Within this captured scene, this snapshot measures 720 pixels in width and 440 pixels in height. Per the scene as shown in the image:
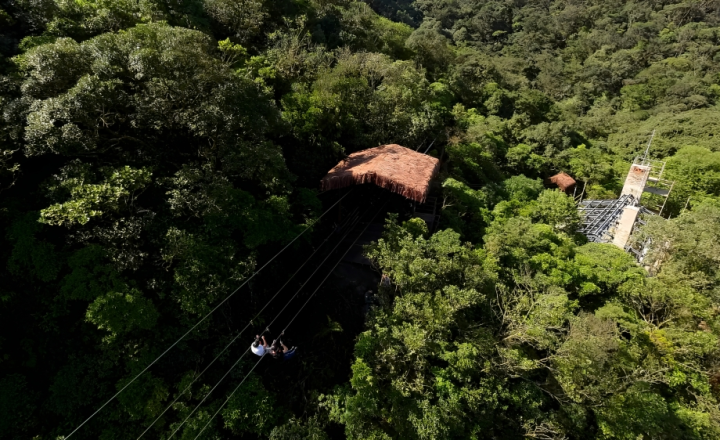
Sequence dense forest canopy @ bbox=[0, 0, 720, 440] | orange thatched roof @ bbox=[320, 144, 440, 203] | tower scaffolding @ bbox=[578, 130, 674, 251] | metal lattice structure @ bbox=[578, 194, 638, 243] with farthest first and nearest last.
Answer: metal lattice structure @ bbox=[578, 194, 638, 243] < tower scaffolding @ bbox=[578, 130, 674, 251] < orange thatched roof @ bbox=[320, 144, 440, 203] < dense forest canopy @ bbox=[0, 0, 720, 440]

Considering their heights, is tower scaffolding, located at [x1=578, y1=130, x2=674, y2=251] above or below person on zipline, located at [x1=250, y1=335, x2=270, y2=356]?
below

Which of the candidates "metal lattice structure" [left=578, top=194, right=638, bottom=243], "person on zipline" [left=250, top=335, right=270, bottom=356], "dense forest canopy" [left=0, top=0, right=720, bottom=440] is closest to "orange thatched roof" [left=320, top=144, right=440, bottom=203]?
"dense forest canopy" [left=0, top=0, right=720, bottom=440]

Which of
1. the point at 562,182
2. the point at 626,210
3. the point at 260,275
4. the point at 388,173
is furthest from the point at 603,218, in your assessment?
the point at 260,275

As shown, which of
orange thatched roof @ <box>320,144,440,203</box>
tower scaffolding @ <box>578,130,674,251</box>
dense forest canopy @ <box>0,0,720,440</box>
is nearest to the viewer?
dense forest canopy @ <box>0,0,720,440</box>

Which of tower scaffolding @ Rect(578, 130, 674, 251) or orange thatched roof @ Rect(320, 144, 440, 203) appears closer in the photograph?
orange thatched roof @ Rect(320, 144, 440, 203)

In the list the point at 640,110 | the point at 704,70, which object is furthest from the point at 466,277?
the point at 704,70

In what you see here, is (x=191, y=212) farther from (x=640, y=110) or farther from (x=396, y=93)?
(x=640, y=110)

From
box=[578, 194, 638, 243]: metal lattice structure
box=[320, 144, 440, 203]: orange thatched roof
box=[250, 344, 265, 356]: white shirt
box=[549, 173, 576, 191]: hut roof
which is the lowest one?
box=[578, 194, 638, 243]: metal lattice structure

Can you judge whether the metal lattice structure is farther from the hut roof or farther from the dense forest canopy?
the dense forest canopy
